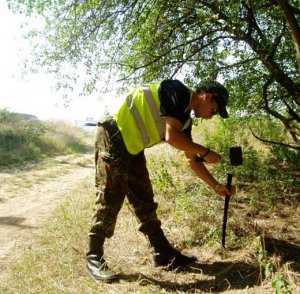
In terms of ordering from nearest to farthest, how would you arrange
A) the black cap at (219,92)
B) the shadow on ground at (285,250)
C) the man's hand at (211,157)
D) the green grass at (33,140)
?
the black cap at (219,92) → the man's hand at (211,157) → the shadow on ground at (285,250) → the green grass at (33,140)

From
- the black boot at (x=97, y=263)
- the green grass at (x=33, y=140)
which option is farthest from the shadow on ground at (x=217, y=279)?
the green grass at (x=33, y=140)

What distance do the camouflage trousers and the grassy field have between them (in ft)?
1.60

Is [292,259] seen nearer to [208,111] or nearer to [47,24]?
[208,111]

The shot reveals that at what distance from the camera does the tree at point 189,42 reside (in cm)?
615

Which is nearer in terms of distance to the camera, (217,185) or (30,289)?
(30,289)

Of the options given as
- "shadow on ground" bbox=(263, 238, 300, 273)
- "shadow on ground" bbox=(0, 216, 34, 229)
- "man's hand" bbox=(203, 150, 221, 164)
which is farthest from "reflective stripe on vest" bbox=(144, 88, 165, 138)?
"shadow on ground" bbox=(0, 216, 34, 229)

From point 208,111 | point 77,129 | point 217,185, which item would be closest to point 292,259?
point 217,185

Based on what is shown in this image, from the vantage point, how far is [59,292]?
12.5ft

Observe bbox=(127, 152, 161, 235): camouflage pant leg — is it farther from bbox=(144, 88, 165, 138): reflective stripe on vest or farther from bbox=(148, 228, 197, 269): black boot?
bbox=(144, 88, 165, 138): reflective stripe on vest

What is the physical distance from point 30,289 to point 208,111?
209 centimetres

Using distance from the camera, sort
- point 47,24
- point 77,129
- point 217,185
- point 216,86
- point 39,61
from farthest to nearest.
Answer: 1. point 77,129
2. point 39,61
3. point 47,24
4. point 217,185
5. point 216,86

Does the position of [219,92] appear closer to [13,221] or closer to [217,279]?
[217,279]

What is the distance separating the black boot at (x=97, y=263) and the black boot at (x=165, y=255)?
18.9 inches

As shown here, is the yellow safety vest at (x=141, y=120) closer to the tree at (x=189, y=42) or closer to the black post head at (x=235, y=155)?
the black post head at (x=235, y=155)
